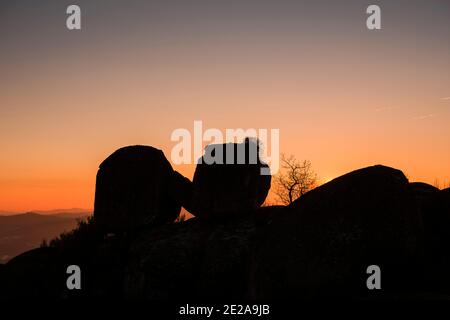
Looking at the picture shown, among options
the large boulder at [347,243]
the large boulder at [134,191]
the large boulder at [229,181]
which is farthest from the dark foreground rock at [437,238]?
the large boulder at [134,191]

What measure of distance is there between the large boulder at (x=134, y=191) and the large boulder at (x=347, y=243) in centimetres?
973

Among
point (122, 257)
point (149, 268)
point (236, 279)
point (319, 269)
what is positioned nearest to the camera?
point (319, 269)

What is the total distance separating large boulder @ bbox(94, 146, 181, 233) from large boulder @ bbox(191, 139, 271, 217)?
4.95 feet

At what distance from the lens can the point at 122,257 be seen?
758 inches

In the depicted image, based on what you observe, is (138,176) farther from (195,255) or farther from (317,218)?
(317,218)

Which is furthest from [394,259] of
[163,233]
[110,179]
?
[110,179]

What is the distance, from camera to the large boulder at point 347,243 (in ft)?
30.5

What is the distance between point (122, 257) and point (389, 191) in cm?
1237

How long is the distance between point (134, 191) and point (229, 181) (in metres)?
3.91

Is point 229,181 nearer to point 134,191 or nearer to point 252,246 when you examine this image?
point 134,191

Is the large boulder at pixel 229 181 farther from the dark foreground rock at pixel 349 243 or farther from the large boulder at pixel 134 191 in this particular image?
the dark foreground rock at pixel 349 243

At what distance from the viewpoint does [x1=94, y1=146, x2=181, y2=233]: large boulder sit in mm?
19250

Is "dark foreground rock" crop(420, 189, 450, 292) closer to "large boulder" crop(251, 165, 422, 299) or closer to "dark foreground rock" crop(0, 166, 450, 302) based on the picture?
"dark foreground rock" crop(0, 166, 450, 302)

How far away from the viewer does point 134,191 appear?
19.2 m
